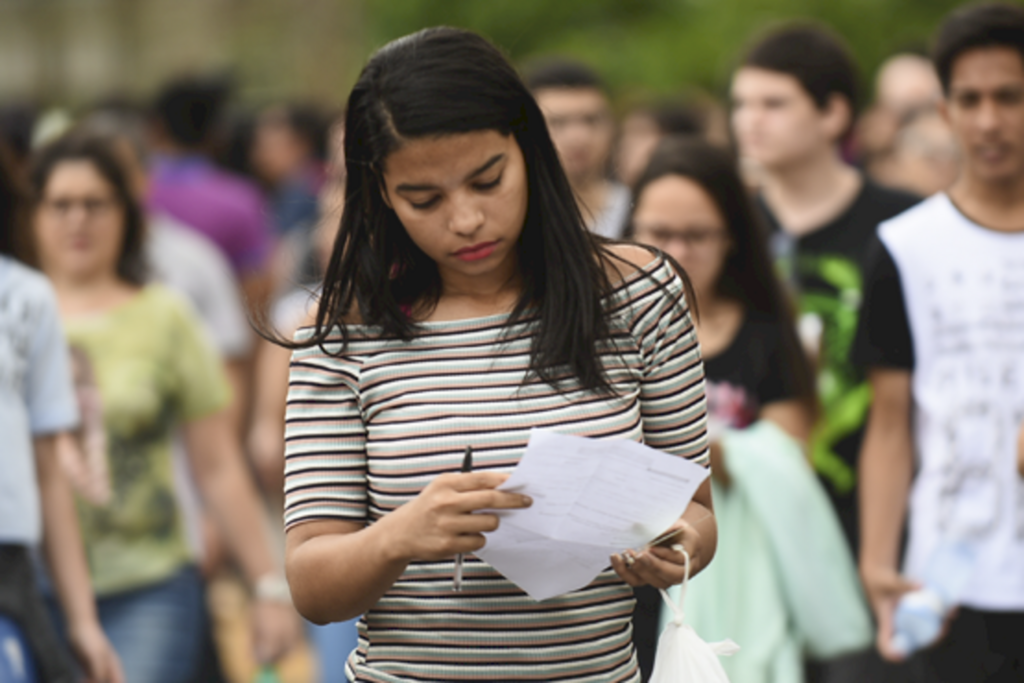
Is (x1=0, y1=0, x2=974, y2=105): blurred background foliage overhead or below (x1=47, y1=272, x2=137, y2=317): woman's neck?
overhead

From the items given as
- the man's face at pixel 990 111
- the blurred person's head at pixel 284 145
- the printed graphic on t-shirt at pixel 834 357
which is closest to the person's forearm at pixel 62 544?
the printed graphic on t-shirt at pixel 834 357

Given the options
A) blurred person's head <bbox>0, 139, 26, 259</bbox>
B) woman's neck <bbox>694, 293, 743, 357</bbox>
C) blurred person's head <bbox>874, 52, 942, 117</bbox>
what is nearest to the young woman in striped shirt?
blurred person's head <bbox>0, 139, 26, 259</bbox>

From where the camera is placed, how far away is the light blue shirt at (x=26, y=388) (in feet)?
12.0

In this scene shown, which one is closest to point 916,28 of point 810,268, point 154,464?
point 810,268

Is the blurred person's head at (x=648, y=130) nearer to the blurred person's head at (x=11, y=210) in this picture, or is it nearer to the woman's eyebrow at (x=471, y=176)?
the blurred person's head at (x=11, y=210)

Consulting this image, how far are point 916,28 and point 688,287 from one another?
17376mm

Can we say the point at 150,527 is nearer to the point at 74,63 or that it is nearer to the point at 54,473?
the point at 54,473

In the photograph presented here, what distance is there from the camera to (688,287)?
8.98 ft

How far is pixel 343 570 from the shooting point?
243cm

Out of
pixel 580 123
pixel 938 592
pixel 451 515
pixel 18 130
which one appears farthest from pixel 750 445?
pixel 18 130

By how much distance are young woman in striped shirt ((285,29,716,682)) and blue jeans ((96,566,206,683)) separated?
7.24 feet

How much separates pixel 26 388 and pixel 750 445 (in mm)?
1934

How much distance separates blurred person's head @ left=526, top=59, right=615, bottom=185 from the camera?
6684mm

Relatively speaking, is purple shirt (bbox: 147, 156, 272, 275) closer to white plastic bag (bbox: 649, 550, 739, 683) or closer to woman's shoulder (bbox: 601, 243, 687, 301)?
woman's shoulder (bbox: 601, 243, 687, 301)
